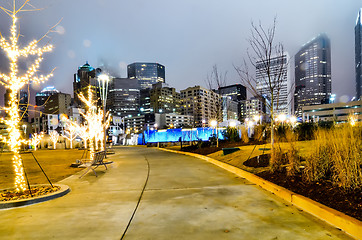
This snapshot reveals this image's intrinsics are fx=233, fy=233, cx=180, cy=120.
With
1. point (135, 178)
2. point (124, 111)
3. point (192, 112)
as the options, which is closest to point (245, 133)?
point (135, 178)

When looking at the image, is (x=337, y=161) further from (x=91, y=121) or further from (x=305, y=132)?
(x=91, y=121)

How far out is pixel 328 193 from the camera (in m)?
4.79

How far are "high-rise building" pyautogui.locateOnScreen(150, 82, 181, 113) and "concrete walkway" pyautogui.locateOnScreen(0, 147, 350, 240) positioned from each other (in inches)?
6370

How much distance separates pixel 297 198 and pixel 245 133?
14539 mm

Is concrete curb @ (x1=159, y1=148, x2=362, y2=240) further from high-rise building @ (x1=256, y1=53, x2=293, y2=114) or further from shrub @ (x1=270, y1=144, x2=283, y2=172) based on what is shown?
high-rise building @ (x1=256, y1=53, x2=293, y2=114)

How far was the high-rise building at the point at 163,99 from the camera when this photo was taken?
17262cm

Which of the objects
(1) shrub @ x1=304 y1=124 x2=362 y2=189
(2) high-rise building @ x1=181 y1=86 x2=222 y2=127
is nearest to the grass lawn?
(1) shrub @ x1=304 y1=124 x2=362 y2=189

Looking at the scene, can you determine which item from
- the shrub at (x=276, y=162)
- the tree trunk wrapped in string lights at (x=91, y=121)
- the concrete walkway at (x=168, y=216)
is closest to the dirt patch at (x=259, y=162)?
the shrub at (x=276, y=162)

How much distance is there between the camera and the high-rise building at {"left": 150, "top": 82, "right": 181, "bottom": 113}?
172625 mm

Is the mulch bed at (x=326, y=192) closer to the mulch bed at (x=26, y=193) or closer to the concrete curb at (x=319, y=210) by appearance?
the concrete curb at (x=319, y=210)

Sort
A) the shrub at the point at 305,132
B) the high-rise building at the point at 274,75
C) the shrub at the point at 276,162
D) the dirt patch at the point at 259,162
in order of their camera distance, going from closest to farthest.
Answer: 1. the shrub at the point at 276,162
2. the dirt patch at the point at 259,162
3. the high-rise building at the point at 274,75
4. the shrub at the point at 305,132

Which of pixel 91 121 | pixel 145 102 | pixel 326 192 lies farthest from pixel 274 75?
pixel 145 102

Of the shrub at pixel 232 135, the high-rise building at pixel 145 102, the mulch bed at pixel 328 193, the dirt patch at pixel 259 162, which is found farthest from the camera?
the high-rise building at pixel 145 102

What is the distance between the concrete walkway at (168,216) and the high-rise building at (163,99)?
162 m
